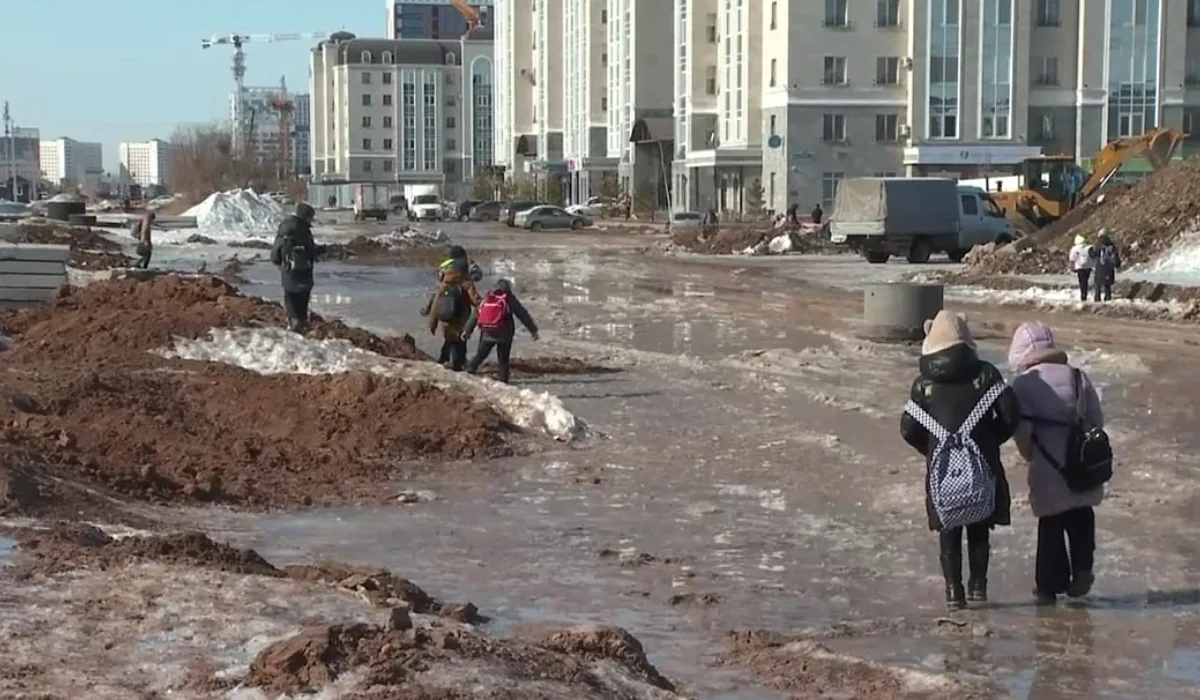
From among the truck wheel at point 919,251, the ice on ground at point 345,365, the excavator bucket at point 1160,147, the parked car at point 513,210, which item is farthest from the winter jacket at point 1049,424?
the parked car at point 513,210

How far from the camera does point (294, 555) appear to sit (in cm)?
928

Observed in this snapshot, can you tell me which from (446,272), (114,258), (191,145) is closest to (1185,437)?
(446,272)

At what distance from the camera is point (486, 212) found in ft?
324

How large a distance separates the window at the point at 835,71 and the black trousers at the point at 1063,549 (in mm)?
70006

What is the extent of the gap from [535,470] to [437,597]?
4.05m

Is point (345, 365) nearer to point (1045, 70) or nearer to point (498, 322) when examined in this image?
point (498, 322)

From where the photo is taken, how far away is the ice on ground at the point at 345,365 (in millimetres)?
13758

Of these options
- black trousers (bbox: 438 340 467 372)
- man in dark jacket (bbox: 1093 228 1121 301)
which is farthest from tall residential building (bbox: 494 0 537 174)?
black trousers (bbox: 438 340 467 372)

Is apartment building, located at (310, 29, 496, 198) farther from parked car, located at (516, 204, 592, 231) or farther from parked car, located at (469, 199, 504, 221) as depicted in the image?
parked car, located at (516, 204, 592, 231)

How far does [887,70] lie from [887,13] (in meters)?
2.74

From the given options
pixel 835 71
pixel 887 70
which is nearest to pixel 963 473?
pixel 835 71

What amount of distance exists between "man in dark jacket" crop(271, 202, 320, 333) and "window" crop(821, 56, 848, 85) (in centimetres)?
6039

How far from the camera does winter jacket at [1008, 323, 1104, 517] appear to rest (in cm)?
773

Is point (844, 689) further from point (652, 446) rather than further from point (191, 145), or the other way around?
point (191, 145)
